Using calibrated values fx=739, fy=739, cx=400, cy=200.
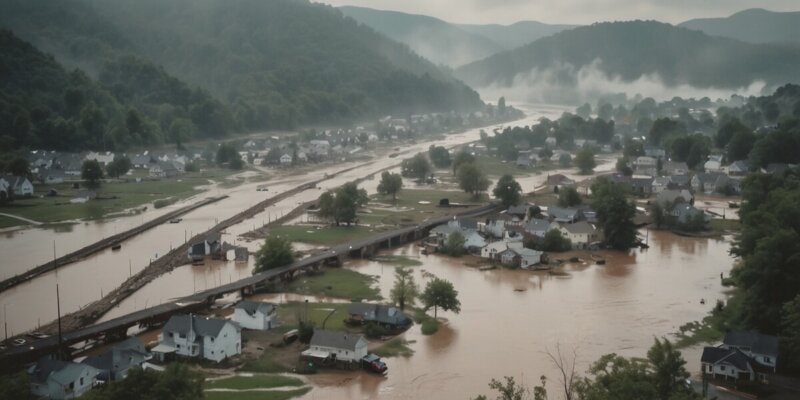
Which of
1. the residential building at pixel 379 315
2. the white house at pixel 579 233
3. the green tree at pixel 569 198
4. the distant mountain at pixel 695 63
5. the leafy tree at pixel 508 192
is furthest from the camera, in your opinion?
the distant mountain at pixel 695 63

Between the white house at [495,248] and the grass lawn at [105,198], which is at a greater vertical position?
the grass lawn at [105,198]

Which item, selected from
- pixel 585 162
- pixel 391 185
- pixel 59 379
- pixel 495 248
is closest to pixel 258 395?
pixel 59 379

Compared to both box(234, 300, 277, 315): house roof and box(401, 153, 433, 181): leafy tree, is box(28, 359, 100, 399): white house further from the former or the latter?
box(401, 153, 433, 181): leafy tree

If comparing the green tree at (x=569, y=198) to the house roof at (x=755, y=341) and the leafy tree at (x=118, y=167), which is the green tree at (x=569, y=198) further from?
the leafy tree at (x=118, y=167)

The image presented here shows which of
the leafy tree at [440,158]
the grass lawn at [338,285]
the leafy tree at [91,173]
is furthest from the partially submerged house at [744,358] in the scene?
the leafy tree at [440,158]

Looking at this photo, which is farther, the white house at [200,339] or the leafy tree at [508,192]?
the leafy tree at [508,192]

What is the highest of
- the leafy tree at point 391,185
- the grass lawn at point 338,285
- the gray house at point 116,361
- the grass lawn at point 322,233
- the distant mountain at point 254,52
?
the distant mountain at point 254,52

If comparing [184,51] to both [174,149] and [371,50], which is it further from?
[174,149]

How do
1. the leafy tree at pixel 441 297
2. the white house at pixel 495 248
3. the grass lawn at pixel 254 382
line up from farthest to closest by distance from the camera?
the white house at pixel 495 248 → the leafy tree at pixel 441 297 → the grass lawn at pixel 254 382
